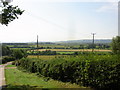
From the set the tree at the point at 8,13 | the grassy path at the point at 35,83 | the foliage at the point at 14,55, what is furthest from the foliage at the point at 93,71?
the foliage at the point at 14,55

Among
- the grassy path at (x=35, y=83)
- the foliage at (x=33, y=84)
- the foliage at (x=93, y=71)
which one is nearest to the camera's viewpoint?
the foliage at (x=93, y=71)

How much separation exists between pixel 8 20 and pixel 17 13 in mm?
891

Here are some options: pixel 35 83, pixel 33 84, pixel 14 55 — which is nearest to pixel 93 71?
pixel 33 84

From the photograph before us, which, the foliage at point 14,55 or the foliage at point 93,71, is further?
the foliage at point 14,55

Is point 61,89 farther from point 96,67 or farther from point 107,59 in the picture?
point 107,59

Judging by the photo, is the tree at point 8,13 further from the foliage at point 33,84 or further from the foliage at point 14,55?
the foliage at point 14,55

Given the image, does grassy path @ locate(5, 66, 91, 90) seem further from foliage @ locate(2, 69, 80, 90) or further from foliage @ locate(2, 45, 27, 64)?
foliage @ locate(2, 45, 27, 64)

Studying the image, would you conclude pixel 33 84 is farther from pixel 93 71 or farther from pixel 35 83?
pixel 93 71

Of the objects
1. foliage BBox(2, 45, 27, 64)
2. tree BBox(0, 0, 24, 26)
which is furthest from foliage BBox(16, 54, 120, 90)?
foliage BBox(2, 45, 27, 64)

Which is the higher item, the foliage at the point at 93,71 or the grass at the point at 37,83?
the foliage at the point at 93,71

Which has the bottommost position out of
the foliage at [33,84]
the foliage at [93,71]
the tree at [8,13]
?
the foliage at [33,84]

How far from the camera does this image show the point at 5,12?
11102mm

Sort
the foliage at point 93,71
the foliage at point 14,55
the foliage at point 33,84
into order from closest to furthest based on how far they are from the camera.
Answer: the foliage at point 93,71 < the foliage at point 33,84 < the foliage at point 14,55

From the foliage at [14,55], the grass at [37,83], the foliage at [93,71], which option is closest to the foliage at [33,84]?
the grass at [37,83]
